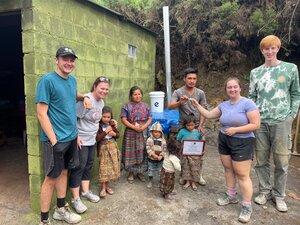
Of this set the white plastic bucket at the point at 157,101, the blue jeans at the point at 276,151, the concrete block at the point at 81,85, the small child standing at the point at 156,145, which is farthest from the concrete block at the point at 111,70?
the blue jeans at the point at 276,151

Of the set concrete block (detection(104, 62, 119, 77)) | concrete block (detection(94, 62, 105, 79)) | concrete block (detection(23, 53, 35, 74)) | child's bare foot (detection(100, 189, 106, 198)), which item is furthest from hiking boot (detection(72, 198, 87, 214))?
concrete block (detection(104, 62, 119, 77))

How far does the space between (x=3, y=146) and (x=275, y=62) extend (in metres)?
6.22

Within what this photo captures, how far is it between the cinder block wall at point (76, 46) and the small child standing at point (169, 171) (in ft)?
4.91

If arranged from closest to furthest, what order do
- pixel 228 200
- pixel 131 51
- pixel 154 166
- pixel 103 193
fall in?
pixel 228 200 → pixel 103 193 → pixel 154 166 → pixel 131 51

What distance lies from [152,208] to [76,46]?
8.11ft

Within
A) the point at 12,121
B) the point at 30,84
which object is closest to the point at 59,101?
the point at 30,84

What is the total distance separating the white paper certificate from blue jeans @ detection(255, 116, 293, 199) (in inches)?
31.1

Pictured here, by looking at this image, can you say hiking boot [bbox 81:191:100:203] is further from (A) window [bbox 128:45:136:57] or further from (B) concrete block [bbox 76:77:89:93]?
(A) window [bbox 128:45:136:57]

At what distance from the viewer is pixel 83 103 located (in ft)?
10.3

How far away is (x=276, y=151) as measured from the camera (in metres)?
3.27

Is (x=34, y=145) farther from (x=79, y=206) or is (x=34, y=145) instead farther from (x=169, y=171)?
(x=169, y=171)

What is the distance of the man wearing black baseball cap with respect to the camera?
249cm

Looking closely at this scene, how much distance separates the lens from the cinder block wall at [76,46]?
281cm

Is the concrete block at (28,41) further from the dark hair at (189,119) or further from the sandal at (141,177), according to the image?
the sandal at (141,177)
